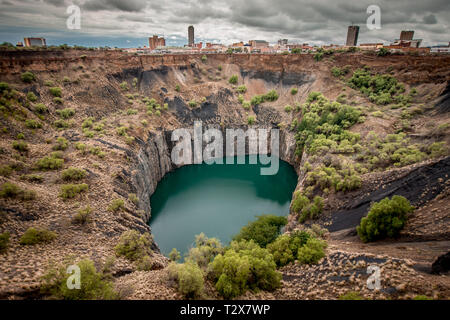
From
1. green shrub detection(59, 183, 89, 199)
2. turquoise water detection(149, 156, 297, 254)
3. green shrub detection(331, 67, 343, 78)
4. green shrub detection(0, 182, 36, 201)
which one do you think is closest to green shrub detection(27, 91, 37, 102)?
green shrub detection(59, 183, 89, 199)

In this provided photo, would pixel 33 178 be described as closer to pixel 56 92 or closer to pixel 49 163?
pixel 49 163

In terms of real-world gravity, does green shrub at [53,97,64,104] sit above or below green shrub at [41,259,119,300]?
above

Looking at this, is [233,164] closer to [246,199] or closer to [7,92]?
[246,199]

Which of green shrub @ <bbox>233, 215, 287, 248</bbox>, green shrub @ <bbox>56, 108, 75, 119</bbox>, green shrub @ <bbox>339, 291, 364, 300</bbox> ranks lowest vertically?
green shrub @ <bbox>233, 215, 287, 248</bbox>

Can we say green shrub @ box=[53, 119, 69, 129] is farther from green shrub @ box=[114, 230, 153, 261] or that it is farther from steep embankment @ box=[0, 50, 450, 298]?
green shrub @ box=[114, 230, 153, 261]

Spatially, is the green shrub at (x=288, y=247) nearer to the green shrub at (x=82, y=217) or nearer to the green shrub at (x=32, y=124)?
the green shrub at (x=82, y=217)
